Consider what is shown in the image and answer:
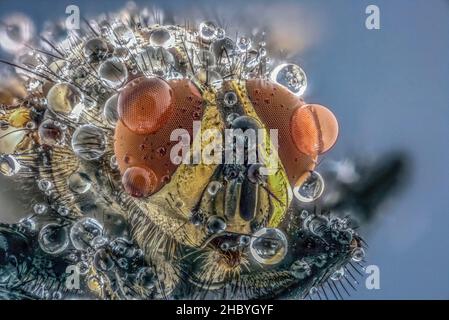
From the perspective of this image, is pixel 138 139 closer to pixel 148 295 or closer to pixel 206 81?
pixel 206 81

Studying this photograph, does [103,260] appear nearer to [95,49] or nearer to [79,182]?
[79,182]

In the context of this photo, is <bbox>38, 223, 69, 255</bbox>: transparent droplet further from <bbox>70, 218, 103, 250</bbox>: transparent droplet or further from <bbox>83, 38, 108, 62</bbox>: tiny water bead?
<bbox>83, 38, 108, 62</bbox>: tiny water bead

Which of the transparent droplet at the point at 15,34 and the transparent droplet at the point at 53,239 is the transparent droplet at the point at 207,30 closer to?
the transparent droplet at the point at 15,34

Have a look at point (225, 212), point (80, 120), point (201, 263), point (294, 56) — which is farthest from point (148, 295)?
point (294, 56)

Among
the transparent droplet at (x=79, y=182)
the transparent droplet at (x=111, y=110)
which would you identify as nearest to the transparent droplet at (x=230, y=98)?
the transparent droplet at (x=111, y=110)

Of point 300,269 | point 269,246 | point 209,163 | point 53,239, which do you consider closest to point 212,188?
point 209,163

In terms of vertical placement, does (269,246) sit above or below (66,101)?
below

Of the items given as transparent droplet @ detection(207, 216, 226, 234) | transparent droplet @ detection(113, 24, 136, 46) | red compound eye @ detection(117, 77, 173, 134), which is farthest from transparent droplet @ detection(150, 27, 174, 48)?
transparent droplet @ detection(207, 216, 226, 234)
